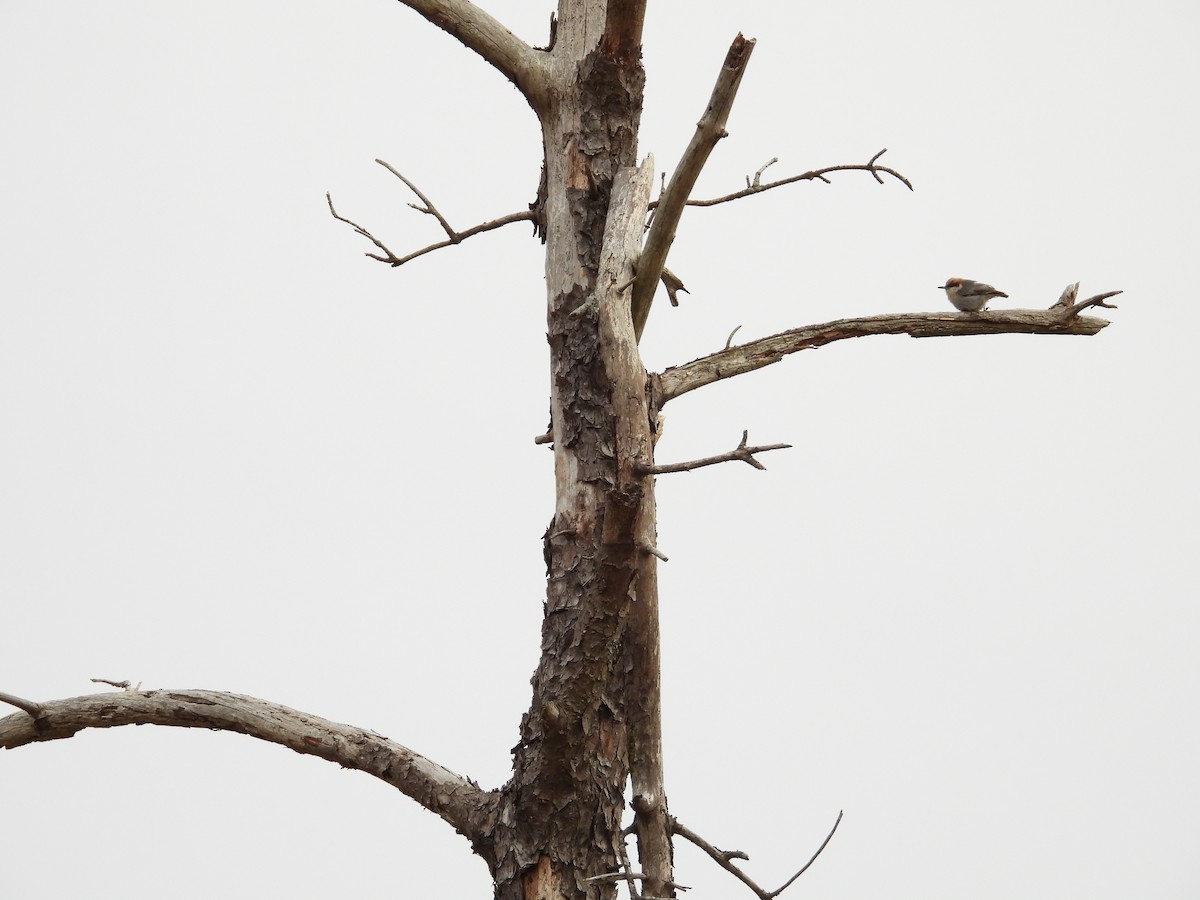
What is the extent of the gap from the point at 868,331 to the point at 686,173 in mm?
517

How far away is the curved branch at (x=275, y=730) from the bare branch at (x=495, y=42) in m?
1.43

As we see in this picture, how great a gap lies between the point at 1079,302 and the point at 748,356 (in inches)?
25.4

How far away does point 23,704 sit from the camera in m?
2.22

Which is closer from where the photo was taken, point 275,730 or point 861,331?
point 861,331

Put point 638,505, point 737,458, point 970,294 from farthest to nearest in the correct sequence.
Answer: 1. point 970,294
2. point 638,505
3. point 737,458

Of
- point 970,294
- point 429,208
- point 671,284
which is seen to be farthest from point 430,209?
point 970,294

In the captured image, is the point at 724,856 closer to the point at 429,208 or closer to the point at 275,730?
the point at 275,730

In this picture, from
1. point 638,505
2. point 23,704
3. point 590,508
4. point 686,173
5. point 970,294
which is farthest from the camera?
point 970,294

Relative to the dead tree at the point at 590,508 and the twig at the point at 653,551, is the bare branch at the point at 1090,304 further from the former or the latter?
the twig at the point at 653,551

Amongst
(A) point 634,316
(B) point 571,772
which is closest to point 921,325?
(A) point 634,316

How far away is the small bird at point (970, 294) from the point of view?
2.44m

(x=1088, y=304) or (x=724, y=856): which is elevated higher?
(x=1088, y=304)

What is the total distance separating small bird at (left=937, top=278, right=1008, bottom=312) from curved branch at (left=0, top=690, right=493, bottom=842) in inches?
61.2

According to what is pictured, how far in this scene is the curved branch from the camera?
86.2 inches
